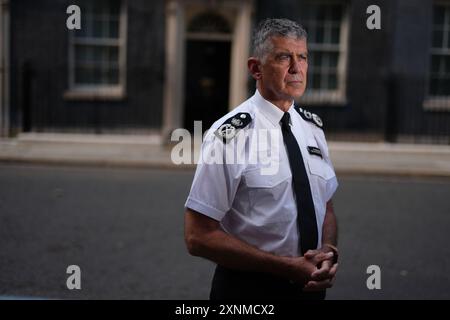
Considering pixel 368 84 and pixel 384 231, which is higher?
pixel 368 84

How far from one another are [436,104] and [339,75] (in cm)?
251

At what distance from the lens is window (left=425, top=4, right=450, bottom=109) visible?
1524 centimetres

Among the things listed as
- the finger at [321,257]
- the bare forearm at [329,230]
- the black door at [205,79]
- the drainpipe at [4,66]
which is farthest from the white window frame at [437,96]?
the finger at [321,257]

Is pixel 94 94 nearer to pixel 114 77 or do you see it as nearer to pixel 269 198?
pixel 114 77

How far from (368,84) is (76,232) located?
1041 cm

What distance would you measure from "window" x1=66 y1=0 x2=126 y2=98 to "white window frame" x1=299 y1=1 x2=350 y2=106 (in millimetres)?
4668

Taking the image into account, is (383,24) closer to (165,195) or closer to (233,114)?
(165,195)

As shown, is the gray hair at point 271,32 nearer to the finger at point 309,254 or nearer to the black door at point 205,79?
the finger at point 309,254

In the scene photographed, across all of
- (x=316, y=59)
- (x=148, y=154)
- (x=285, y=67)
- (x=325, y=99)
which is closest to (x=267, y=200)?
(x=285, y=67)

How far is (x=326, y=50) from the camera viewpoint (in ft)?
50.1

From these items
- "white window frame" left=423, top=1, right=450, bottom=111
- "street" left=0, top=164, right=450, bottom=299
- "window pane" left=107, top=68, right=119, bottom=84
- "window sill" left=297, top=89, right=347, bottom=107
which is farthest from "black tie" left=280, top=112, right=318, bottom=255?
"white window frame" left=423, top=1, right=450, bottom=111

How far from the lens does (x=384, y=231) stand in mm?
6867

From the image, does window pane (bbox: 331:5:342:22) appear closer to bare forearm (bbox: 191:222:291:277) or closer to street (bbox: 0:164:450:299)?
street (bbox: 0:164:450:299)
